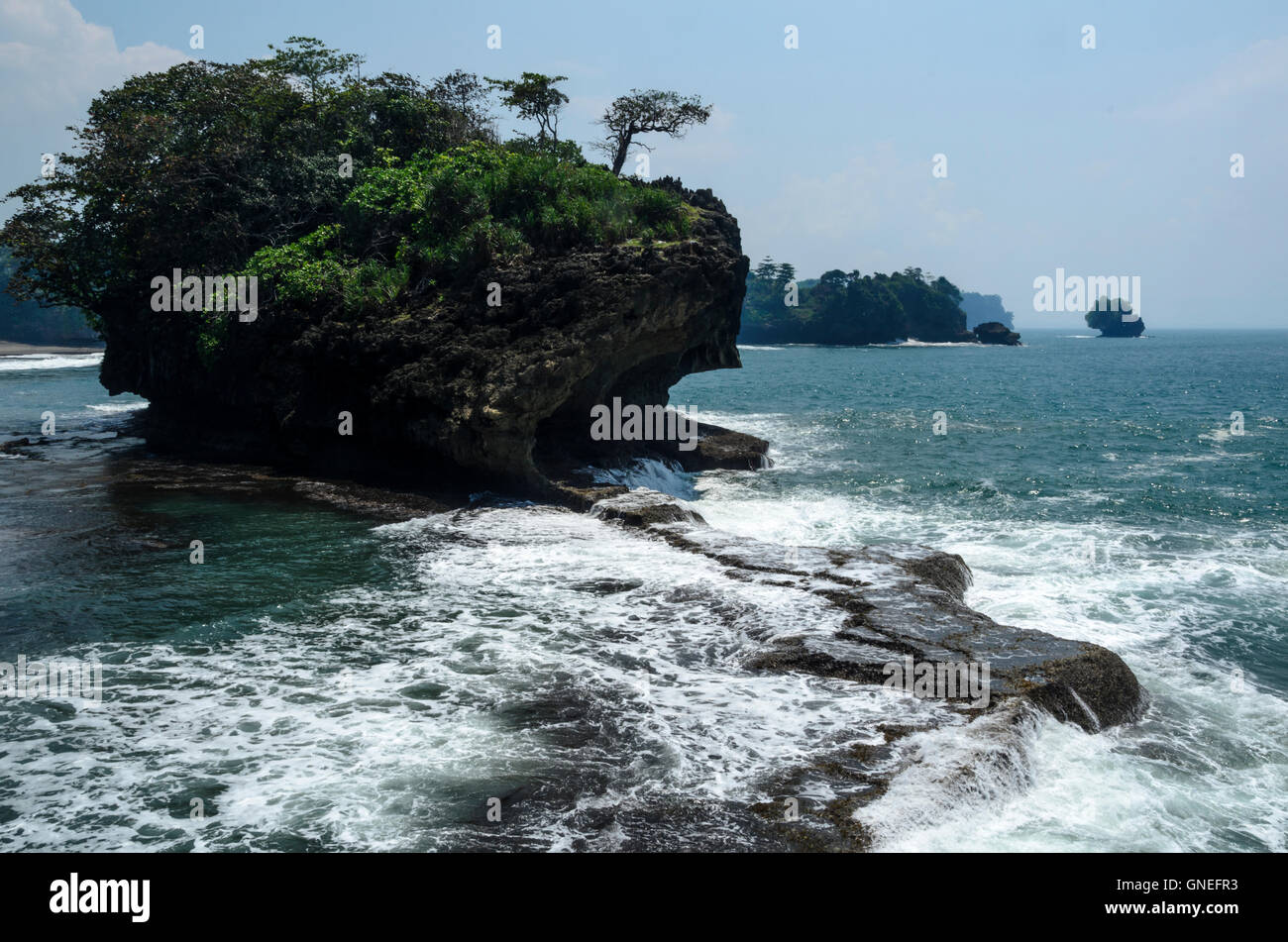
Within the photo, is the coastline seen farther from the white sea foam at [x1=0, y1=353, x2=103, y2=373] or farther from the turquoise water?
the turquoise water

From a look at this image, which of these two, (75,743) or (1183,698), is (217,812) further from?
(1183,698)

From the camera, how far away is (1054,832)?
716 centimetres

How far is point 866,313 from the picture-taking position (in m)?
124

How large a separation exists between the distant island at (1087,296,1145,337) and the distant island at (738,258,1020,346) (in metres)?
56.8

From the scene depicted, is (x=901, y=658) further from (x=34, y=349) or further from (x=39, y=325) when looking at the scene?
(x=39, y=325)

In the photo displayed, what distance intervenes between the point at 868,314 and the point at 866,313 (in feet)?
1.32

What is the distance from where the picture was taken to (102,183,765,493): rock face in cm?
1861

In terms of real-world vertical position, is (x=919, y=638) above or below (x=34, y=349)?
below

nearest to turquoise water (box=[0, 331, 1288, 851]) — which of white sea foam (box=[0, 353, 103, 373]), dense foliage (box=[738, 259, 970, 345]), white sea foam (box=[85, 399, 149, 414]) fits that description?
white sea foam (box=[85, 399, 149, 414])

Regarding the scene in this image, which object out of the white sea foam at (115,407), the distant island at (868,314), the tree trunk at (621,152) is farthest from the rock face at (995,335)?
the white sea foam at (115,407)

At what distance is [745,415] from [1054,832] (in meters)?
35.3

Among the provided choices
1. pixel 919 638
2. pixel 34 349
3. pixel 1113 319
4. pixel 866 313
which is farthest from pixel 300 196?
pixel 1113 319

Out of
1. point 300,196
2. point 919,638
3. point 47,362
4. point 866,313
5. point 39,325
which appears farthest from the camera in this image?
point 866,313

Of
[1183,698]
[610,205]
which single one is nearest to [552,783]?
[1183,698]
